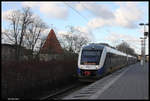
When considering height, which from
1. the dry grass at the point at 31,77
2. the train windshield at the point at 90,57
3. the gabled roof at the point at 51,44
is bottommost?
the dry grass at the point at 31,77

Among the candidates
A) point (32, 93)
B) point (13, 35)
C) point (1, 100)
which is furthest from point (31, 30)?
point (1, 100)

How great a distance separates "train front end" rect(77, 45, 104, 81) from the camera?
25.9 meters

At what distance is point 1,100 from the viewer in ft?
53.7

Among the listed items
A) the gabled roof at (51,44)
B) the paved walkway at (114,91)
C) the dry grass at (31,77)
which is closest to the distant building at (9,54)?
the dry grass at (31,77)

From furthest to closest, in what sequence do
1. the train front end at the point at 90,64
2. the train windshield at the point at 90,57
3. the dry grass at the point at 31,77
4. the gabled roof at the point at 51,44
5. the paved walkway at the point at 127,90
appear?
the gabled roof at the point at 51,44 → the train windshield at the point at 90,57 → the train front end at the point at 90,64 → the dry grass at the point at 31,77 → the paved walkway at the point at 127,90

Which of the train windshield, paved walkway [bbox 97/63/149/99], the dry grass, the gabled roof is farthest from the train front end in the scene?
the gabled roof

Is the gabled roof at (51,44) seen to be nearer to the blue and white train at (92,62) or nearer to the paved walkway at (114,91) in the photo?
the blue and white train at (92,62)

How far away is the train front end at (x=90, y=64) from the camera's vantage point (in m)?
25.9

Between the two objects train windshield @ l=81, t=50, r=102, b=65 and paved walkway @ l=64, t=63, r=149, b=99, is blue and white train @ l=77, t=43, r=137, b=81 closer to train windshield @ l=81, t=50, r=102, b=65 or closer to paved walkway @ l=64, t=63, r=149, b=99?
train windshield @ l=81, t=50, r=102, b=65

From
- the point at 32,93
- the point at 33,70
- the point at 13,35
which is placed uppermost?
the point at 13,35

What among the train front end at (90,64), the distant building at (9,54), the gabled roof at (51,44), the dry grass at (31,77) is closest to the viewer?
the dry grass at (31,77)

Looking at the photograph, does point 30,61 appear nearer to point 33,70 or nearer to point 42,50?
point 33,70

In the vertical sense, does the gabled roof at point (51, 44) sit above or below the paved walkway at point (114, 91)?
above

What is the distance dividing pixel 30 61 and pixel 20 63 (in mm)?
2356
